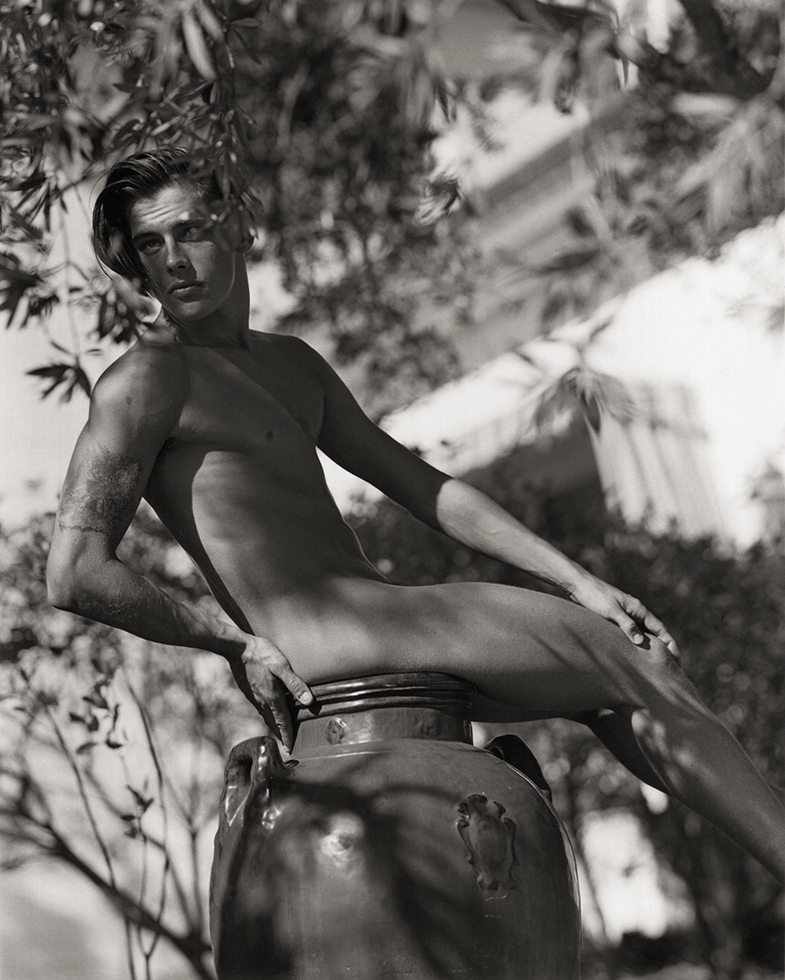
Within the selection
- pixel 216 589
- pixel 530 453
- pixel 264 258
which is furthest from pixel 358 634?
pixel 530 453

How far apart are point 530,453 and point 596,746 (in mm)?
2913

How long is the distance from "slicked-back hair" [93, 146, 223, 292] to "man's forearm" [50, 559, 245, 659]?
25.8 inches

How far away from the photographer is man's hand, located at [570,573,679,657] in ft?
8.60

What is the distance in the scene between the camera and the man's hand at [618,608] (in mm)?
2621

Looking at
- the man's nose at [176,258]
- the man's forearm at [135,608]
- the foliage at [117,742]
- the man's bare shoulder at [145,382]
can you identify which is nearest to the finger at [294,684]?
the man's forearm at [135,608]

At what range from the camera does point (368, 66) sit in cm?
262

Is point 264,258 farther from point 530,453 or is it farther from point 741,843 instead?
point 741,843

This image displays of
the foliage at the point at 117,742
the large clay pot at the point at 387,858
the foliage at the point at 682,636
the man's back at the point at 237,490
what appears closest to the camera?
the large clay pot at the point at 387,858

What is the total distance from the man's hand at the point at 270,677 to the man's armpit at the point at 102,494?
318mm

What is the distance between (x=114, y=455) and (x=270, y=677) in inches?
18.8

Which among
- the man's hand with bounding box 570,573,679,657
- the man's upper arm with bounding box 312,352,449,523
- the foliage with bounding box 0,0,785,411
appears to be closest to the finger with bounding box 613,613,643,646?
the man's hand with bounding box 570,573,679,657

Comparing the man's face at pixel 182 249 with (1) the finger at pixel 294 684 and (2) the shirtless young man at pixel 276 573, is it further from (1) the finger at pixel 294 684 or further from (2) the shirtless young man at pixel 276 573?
(1) the finger at pixel 294 684

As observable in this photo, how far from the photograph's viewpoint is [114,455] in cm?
235

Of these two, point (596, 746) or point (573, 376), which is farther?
point (596, 746)
